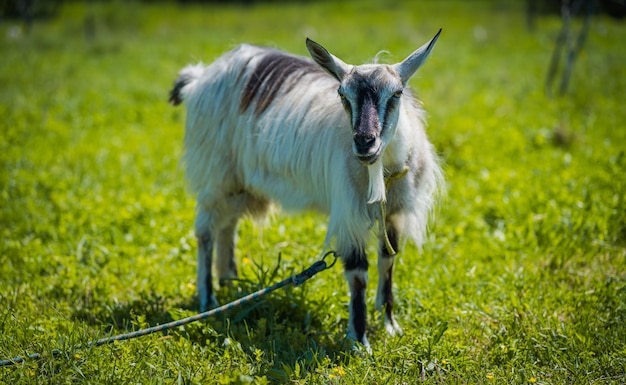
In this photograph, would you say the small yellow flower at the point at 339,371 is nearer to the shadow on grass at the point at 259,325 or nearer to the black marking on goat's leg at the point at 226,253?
the shadow on grass at the point at 259,325

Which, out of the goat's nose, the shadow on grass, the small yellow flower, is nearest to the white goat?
the goat's nose

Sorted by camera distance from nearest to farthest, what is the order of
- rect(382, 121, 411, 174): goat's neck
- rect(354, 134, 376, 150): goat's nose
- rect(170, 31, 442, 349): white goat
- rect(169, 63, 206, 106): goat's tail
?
rect(354, 134, 376, 150): goat's nose, rect(170, 31, 442, 349): white goat, rect(382, 121, 411, 174): goat's neck, rect(169, 63, 206, 106): goat's tail

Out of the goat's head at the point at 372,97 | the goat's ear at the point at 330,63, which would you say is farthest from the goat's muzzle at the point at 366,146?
the goat's ear at the point at 330,63

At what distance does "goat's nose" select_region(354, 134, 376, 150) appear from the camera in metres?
3.33

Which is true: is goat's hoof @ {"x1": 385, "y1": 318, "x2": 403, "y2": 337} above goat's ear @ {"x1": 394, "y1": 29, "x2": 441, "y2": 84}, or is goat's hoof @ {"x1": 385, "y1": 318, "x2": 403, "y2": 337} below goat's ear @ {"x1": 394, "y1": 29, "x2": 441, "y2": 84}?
below

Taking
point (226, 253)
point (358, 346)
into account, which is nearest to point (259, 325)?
point (358, 346)

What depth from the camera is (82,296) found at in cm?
473

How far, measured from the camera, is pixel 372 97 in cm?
347

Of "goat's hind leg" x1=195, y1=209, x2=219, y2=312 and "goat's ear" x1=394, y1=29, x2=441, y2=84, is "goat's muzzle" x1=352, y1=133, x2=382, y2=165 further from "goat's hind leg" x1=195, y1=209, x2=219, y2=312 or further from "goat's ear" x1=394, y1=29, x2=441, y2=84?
"goat's hind leg" x1=195, y1=209, x2=219, y2=312

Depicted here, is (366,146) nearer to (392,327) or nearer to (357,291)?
(357,291)

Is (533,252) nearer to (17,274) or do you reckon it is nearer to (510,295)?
(510,295)

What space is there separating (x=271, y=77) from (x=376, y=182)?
4.55 feet

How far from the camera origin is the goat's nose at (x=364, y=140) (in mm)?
3332

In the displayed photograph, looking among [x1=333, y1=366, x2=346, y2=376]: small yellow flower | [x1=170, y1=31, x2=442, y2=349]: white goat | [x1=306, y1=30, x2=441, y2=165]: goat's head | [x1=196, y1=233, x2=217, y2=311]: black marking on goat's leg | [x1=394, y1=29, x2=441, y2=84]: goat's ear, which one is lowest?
[x1=196, y1=233, x2=217, y2=311]: black marking on goat's leg
